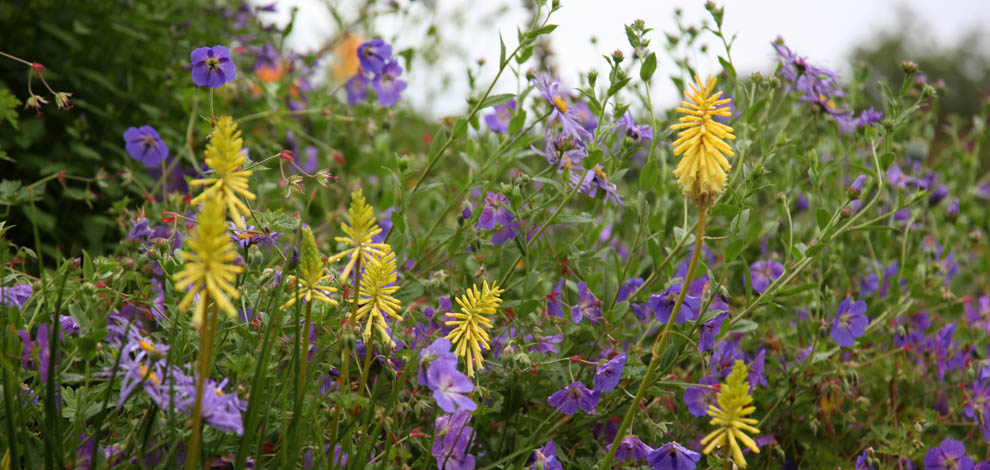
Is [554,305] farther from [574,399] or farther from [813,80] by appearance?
[813,80]

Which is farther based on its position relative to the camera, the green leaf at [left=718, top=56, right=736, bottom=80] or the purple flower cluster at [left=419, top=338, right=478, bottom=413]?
the green leaf at [left=718, top=56, right=736, bottom=80]

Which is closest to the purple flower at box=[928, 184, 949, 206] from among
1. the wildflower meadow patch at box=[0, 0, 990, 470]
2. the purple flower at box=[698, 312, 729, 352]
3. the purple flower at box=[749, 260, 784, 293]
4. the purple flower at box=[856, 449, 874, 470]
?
the wildflower meadow patch at box=[0, 0, 990, 470]

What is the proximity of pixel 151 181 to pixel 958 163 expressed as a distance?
3.38m

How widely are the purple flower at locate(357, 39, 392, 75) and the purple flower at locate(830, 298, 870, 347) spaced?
1556mm

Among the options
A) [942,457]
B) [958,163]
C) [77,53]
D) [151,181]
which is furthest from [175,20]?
[958,163]

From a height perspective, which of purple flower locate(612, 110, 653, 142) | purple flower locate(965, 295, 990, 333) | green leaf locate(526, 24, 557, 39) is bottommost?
purple flower locate(965, 295, 990, 333)

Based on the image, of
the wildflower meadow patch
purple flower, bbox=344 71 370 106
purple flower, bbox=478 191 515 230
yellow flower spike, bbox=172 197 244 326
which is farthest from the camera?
purple flower, bbox=344 71 370 106

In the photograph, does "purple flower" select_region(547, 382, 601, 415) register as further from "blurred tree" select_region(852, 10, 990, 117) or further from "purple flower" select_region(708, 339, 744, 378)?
"blurred tree" select_region(852, 10, 990, 117)

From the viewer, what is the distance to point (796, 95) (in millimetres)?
2422

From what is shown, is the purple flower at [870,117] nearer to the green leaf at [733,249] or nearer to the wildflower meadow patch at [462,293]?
the wildflower meadow patch at [462,293]

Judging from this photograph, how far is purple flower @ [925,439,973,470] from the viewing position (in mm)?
1837

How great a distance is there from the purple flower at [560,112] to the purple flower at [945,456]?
46.7 inches

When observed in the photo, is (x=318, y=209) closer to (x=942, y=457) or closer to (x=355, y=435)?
(x=355, y=435)

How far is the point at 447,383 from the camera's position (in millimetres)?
1269
